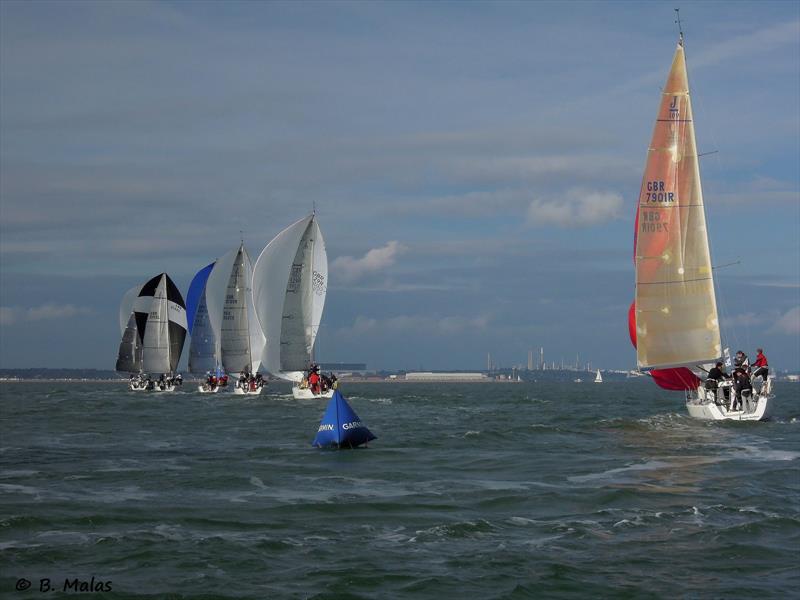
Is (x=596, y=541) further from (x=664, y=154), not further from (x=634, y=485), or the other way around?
(x=664, y=154)

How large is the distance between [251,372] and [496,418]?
36.4 m

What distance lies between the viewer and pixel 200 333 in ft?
293

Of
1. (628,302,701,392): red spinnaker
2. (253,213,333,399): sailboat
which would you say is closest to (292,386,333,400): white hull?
(253,213,333,399): sailboat

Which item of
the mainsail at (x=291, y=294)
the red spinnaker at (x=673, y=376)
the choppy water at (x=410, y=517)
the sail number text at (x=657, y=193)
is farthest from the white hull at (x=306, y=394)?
the sail number text at (x=657, y=193)

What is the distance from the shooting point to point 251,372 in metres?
80.6

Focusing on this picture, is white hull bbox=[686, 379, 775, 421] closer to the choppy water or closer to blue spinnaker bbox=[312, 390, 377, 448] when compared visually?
the choppy water

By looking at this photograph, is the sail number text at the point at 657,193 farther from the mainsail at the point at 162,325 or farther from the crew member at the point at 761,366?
the mainsail at the point at 162,325

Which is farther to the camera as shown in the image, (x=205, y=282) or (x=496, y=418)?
(x=205, y=282)

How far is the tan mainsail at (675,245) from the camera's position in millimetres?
38938

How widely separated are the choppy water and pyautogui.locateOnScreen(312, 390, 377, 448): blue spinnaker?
0.66 m

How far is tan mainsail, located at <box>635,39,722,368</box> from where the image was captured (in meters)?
38.9

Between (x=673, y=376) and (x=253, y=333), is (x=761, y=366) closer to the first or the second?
(x=673, y=376)

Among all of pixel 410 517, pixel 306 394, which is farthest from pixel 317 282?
pixel 410 517

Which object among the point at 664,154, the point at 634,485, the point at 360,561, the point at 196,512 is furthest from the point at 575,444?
the point at 360,561
